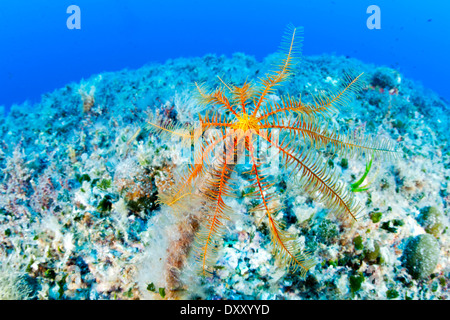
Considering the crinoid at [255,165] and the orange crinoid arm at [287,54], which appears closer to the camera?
the crinoid at [255,165]

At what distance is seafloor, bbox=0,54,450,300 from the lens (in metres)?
2.76

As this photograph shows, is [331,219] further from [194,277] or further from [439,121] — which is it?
[439,121]

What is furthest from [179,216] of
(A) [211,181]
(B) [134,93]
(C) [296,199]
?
(B) [134,93]

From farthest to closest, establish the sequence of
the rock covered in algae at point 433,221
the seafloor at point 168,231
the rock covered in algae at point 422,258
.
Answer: the rock covered in algae at point 433,221, the rock covered in algae at point 422,258, the seafloor at point 168,231

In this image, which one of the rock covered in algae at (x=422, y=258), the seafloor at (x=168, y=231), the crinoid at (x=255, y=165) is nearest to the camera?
the crinoid at (x=255, y=165)

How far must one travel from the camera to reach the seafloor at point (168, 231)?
276cm

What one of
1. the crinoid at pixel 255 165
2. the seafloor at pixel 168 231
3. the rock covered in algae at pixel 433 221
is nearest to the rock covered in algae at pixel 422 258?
the seafloor at pixel 168 231

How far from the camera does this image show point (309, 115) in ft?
9.00

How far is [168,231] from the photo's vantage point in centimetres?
280

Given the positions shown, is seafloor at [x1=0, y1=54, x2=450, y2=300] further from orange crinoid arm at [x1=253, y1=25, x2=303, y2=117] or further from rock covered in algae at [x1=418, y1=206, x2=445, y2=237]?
orange crinoid arm at [x1=253, y1=25, x2=303, y2=117]

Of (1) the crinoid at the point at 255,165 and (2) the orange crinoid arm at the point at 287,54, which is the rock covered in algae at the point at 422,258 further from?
(2) the orange crinoid arm at the point at 287,54

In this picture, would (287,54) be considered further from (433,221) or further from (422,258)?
(433,221)

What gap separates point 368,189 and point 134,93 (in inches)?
223

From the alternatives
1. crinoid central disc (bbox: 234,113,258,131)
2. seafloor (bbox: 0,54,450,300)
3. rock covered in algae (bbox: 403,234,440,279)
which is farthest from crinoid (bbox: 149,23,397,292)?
rock covered in algae (bbox: 403,234,440,279)
